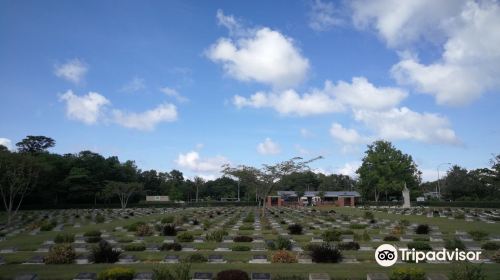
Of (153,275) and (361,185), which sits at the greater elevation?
(361,185)

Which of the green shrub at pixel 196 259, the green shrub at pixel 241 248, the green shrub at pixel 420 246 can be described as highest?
the green shrub at pixel 420 246

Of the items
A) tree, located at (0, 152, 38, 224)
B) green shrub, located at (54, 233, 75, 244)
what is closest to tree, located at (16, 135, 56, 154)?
tree, located at (0, 152, 38, 224)

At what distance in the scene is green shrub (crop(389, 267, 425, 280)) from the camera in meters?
11.5

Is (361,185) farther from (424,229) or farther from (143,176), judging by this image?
(424,229)

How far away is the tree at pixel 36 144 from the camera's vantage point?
84.1m

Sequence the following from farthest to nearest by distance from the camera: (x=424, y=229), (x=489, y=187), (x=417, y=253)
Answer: (x=489, y=187)
(x=424, y=229)
(x=417, y=253)

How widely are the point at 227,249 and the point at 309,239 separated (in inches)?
217

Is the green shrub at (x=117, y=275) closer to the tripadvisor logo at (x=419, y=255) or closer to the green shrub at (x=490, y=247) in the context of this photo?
the tripadvisor logo at (x=419, y=255)

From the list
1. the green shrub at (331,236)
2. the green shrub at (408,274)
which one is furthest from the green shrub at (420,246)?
the green shrub at (408,274)

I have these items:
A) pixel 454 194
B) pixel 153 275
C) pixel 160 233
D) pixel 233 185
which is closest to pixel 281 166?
pixel 160 233

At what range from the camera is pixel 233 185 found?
11981 centimetres

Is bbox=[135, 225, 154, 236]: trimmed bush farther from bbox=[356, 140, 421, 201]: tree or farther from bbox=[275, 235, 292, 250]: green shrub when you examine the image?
bbox=[356, 140, 421, 201]: tree

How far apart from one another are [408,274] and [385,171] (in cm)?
7711

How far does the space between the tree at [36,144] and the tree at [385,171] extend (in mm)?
63351
